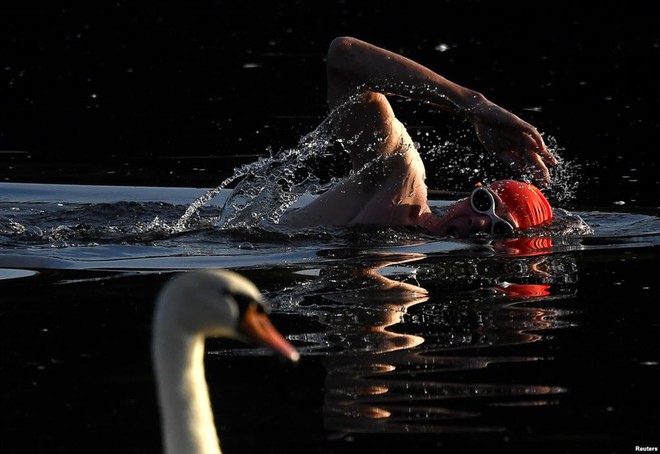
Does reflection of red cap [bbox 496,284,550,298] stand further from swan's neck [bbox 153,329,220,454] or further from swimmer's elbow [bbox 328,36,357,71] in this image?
swan's neck [bbox 153,329,220,454]

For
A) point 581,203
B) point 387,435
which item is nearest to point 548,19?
point 581,203

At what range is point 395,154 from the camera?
927cm

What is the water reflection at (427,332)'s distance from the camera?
578 cm

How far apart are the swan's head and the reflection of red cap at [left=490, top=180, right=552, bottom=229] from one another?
17.2ft

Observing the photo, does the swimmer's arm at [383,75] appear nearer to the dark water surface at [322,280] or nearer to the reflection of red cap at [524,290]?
the dark water surface at [322,280]

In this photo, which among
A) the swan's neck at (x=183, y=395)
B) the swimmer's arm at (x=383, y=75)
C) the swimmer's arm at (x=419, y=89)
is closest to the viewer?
the swan's neck at (x=183, y=395)

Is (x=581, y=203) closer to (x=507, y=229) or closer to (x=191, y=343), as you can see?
(x=507, y=229)

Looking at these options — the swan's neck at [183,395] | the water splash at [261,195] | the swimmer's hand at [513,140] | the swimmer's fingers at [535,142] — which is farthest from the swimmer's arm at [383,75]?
the swan's neck at [183,395]

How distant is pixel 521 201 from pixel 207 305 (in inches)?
214

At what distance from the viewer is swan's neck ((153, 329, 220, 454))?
12.9 feet

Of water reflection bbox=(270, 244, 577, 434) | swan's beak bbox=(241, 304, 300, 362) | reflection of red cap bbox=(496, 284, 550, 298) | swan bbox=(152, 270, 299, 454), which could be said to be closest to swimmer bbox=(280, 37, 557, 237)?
water reflection bbox=(270, 244, 577, 434)

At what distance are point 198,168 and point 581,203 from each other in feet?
11.7

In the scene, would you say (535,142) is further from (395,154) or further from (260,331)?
(260,331)

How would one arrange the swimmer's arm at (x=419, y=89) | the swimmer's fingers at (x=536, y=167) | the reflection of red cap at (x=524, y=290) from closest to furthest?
the reflection of red cap at (x=524, y=290), the swimmer's fingers at (x=536, y=167), the swimmer's arm at (x=419, y=89)
